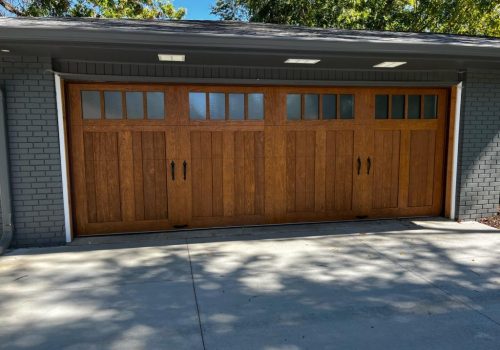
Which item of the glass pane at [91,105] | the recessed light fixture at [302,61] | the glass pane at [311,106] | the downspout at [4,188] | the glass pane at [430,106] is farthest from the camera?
the glass pane at [430,106]

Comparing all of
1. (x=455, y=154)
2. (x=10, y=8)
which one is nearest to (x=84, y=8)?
(x=10, y=8)

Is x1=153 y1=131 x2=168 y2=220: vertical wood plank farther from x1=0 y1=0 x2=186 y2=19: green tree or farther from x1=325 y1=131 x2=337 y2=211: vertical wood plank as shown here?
x1=0 y1=0 x2=186 y2=19: green tree

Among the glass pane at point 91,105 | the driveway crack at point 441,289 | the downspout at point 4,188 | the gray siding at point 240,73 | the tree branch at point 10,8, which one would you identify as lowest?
the driveway crack at point 441,289

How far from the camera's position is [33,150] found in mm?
4887

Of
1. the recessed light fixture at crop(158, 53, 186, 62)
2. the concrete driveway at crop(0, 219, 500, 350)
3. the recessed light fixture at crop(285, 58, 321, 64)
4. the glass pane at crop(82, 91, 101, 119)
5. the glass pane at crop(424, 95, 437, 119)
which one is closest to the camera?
the concrete driveway at crop(0, 219, 500, 350)

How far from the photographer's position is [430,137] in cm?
636

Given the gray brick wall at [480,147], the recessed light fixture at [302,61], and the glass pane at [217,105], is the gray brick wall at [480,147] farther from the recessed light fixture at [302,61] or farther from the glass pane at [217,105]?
the glass pane at [217,105]

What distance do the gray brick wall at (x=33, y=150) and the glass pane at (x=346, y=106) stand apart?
4.06 m

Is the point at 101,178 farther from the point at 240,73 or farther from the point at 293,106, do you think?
the point at 293,106

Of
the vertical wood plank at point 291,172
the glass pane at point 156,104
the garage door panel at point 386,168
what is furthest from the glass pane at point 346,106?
the glass pane at point 156,104

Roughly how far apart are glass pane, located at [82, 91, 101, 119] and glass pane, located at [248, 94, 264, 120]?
2.12 metres

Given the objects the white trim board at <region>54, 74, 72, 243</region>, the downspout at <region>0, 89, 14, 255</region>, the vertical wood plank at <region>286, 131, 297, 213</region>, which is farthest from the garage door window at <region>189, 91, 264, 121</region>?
the downspout at <region>0, 89, 14, 255</region>

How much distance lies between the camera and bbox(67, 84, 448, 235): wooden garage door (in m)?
5.42

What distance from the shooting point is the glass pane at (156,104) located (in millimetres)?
5469
